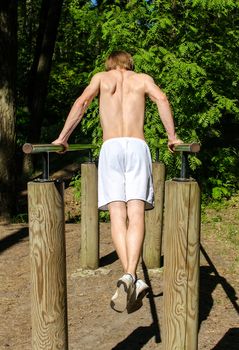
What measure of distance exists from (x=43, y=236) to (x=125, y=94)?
135cm

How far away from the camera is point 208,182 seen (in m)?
9.44

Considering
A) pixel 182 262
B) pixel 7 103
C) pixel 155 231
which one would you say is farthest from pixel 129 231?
pixel 7 103

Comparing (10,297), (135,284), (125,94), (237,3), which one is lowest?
(10,297)

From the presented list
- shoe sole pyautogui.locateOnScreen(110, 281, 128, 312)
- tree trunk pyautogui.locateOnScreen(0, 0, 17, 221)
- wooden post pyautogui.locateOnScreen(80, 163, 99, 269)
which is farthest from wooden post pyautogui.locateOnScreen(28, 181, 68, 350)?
tree trunk pyautogui.locateOnScreen(0, 0, 17, 221)

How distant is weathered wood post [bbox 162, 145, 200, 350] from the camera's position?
2.75 m

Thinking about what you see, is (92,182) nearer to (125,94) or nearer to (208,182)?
(125,94)

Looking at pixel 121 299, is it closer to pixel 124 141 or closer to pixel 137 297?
pixel 137 297

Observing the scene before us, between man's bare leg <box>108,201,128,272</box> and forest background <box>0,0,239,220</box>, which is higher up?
forest background <box>0,0,239,220</box>

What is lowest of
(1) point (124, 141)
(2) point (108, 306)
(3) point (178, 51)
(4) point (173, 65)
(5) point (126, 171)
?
(2) point (108, 306)

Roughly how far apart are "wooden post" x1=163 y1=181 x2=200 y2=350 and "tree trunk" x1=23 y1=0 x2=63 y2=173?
32.9 feet

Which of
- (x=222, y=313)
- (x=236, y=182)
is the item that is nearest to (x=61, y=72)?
(x=236, y=182)

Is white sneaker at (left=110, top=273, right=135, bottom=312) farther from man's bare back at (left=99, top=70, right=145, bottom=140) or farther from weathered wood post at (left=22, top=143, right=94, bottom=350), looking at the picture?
man's bare back at (left=99, top=70, right=145, bottom=140)

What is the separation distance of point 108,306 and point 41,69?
9.06 m

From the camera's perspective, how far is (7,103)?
29.5 ft
